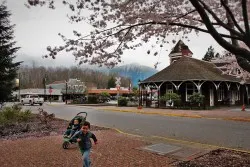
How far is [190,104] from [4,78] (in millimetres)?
18432

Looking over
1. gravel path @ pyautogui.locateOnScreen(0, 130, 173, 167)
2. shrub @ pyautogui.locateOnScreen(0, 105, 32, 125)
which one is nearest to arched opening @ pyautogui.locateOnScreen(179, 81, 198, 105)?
shrub @ pyautogui.locateOnScreen(0, 105, 32, 125)

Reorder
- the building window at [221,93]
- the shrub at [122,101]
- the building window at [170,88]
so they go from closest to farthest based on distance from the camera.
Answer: the building window at [170,88] → the building window at [221,93] → the shrub at [122,101]

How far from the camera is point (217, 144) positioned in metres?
11.4

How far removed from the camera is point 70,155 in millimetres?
9117

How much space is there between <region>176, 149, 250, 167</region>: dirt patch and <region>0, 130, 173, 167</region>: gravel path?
67 centimetres

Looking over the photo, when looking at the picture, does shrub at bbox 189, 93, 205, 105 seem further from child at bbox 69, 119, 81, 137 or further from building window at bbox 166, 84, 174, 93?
child at bbox 69, 119, 81, 137

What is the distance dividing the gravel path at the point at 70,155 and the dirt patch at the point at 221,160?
669 millimetres

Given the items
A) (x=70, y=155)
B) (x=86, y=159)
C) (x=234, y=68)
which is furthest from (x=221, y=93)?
(x=86, y=159)

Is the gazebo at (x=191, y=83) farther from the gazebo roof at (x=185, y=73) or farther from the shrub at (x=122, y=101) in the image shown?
the shrub at (x=122, y=101)

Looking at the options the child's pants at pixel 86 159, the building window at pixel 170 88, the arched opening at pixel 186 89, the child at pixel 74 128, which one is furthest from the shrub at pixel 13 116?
the building window at pixel 170 88

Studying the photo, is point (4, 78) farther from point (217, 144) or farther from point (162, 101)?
point (217, 144)

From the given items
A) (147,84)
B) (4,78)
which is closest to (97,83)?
(147,84)

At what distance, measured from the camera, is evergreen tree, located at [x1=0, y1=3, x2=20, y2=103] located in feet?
92.5

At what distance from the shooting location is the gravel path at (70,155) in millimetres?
8102
